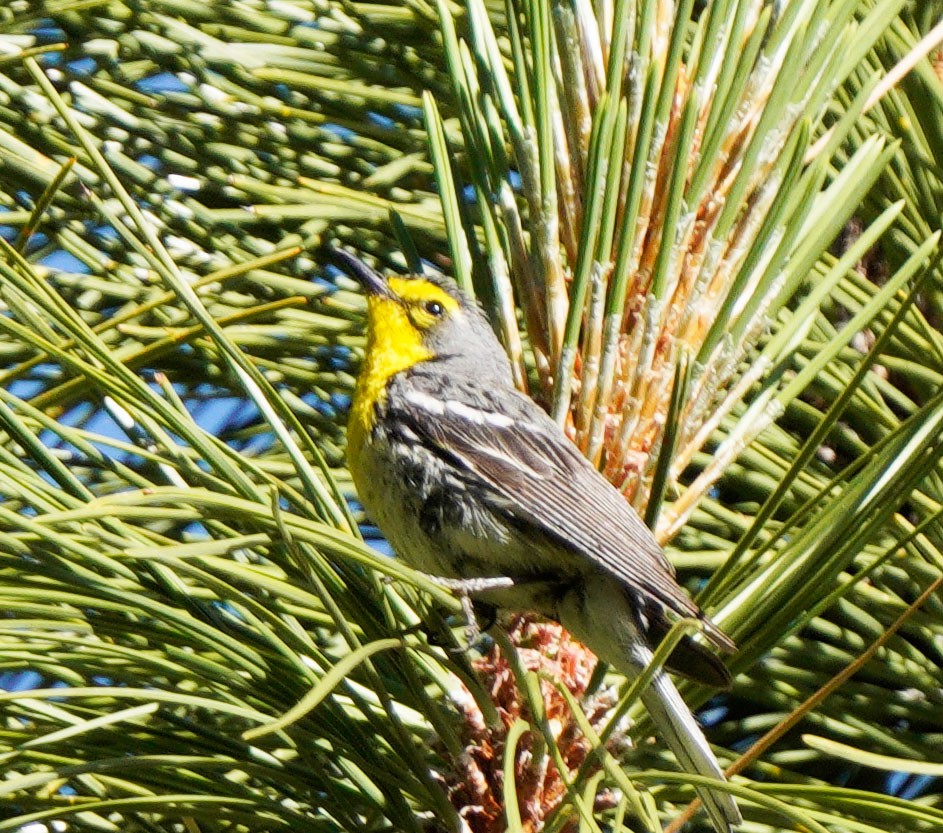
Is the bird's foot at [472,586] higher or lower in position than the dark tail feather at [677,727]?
higher

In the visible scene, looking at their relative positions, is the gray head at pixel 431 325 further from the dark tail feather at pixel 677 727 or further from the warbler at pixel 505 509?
the dark tail feather at pixel 677 727

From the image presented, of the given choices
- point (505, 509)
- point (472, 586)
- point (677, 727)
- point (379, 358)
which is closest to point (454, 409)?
point (379, 358)

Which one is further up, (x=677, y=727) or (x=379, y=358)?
(x=379, y=358)

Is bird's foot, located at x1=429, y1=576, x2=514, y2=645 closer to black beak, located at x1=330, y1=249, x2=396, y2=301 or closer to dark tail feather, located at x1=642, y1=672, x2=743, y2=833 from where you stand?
dark tail feather, located at x1=642, y1=672, x2=743, y2=833

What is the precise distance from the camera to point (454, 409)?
87.9 inches

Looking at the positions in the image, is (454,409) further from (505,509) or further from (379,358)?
(505,509)

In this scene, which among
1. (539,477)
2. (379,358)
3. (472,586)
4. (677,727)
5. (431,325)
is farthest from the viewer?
(431,325)

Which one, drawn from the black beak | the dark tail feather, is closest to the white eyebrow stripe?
the black beak

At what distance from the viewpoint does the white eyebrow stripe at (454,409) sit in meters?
2.19

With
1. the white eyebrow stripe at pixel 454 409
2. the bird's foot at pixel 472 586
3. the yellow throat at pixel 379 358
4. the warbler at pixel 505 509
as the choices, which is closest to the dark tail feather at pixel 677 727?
the warbler at pixel 505 509

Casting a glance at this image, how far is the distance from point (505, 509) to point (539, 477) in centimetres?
7

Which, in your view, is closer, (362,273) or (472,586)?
(472,586)

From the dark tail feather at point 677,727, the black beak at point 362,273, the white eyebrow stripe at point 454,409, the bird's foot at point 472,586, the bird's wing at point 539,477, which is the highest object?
the black beak at point 362,273

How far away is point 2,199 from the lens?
1.90m
